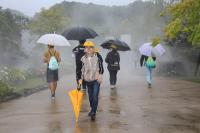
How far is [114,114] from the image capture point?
1113 centimetres

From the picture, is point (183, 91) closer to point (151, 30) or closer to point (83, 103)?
point (83, 103)

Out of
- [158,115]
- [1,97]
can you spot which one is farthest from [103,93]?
[158,115]

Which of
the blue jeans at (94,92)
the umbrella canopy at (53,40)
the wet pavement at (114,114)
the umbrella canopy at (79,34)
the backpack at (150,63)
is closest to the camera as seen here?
the wet pavement at (114,114)

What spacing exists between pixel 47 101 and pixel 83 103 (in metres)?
1.21

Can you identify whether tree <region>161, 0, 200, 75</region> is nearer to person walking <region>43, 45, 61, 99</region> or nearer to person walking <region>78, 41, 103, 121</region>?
person walking <region>43, 45, 61, 99</region>

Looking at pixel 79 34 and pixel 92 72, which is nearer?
pixel 92 72

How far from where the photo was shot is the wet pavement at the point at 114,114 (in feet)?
30.9

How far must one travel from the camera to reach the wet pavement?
9.43 m

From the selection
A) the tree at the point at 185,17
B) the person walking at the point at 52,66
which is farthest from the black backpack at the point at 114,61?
the person walking at the point at 52,66

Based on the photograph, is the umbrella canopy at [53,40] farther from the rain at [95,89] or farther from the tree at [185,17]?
the tree at [185,17]

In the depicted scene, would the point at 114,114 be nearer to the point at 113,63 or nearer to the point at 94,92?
the point at 94,92

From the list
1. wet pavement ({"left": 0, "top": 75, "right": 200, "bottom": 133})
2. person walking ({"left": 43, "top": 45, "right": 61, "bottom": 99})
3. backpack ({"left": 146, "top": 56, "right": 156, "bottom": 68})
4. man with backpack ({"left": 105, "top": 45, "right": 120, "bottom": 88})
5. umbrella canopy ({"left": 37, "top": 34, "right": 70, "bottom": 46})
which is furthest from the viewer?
backpack ({"left": 146, "top": 56, "right": 156, "bottom": 68})

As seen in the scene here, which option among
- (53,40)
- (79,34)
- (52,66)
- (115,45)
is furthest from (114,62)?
(52,66)

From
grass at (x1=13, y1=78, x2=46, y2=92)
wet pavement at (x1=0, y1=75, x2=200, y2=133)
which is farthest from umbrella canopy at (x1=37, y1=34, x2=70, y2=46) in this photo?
grass at (x1=13, y1=78, x2=46, y2=92)
